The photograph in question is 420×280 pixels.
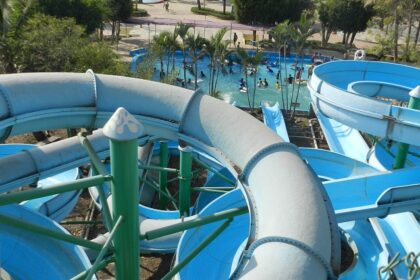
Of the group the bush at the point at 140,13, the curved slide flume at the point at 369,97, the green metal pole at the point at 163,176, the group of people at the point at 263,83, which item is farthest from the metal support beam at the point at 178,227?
the bush at the point at 140,13

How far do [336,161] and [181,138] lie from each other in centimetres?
911

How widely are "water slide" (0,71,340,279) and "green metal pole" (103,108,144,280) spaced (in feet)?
4.51

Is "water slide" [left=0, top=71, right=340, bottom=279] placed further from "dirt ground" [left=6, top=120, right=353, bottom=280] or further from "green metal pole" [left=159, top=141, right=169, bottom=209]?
"green metal pole" [left=159, top=141, right=169, bottom=209]

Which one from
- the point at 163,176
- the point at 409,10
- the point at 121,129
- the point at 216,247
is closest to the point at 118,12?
the point at 409,10

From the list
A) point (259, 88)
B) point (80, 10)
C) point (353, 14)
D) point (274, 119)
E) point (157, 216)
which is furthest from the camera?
point (353, 14)

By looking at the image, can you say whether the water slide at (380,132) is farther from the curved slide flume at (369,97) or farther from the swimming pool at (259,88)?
the swimming pool at (259,88)

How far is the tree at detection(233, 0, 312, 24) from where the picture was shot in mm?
42250

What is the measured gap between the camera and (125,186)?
5445 mm

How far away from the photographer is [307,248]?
16.8 feet

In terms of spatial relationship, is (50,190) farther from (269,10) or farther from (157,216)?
(269,10)

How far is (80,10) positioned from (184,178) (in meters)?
22.8

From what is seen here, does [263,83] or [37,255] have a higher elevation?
[37,255]

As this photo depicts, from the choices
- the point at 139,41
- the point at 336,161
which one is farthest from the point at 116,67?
the point at 139,41

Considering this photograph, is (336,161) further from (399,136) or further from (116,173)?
(116,173)
